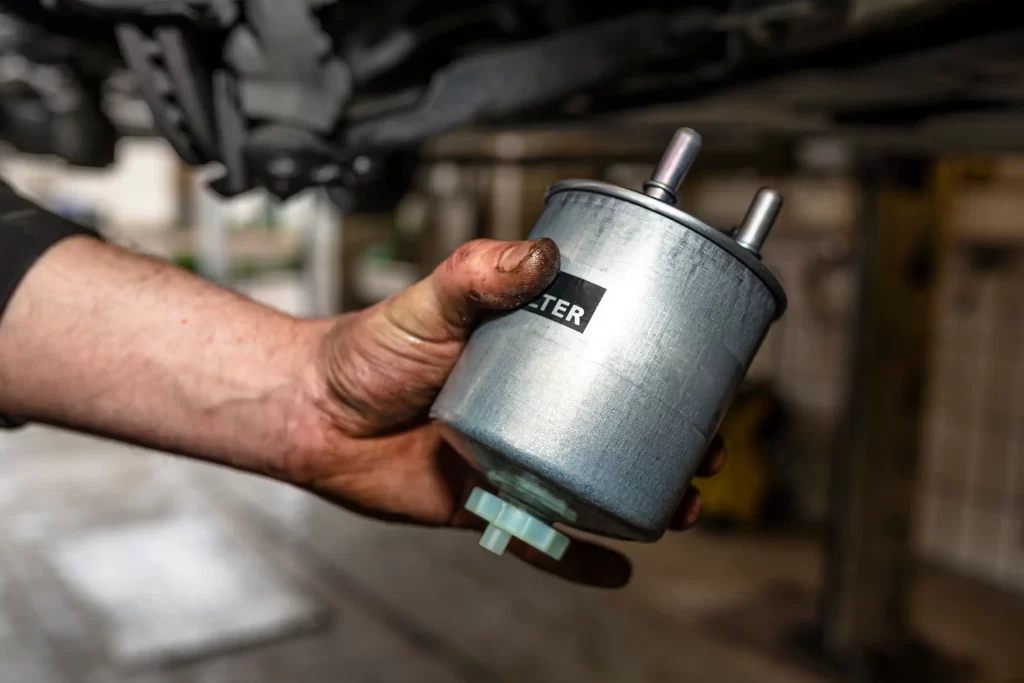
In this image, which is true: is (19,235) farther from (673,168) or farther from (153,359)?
(673,168)

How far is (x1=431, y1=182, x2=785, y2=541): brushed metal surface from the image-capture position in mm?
585

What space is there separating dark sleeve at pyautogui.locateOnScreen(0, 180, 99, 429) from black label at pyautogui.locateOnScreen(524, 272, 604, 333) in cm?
48

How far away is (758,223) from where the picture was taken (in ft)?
2.07

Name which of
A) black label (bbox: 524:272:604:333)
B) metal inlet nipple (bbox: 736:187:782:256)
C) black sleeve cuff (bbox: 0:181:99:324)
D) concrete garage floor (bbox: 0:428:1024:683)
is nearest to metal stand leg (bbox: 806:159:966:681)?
concrete garage floor (bbox: 0:428:1024:683)

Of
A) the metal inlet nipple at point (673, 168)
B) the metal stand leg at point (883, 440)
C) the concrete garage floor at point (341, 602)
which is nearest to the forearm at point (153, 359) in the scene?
the metal inlet nipple at point (673, 168)

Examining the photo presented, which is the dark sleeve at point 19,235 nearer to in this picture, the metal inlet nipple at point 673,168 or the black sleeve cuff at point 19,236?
the black sleeve cuff at point 19,236

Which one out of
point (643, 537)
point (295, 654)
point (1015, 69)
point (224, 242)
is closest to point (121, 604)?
point (295, 654)

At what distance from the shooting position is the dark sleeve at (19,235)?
30.3 inches

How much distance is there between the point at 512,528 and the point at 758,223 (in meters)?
0.29

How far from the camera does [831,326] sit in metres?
3.52

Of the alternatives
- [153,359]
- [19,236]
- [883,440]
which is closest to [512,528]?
[153,359]

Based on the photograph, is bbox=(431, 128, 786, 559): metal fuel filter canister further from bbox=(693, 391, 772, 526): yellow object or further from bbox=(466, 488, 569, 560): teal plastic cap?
bbox=(693, 391, 772, 526): yellow object

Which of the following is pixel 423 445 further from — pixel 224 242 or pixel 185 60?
pixel 224 242

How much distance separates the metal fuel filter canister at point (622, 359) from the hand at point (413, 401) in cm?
4
